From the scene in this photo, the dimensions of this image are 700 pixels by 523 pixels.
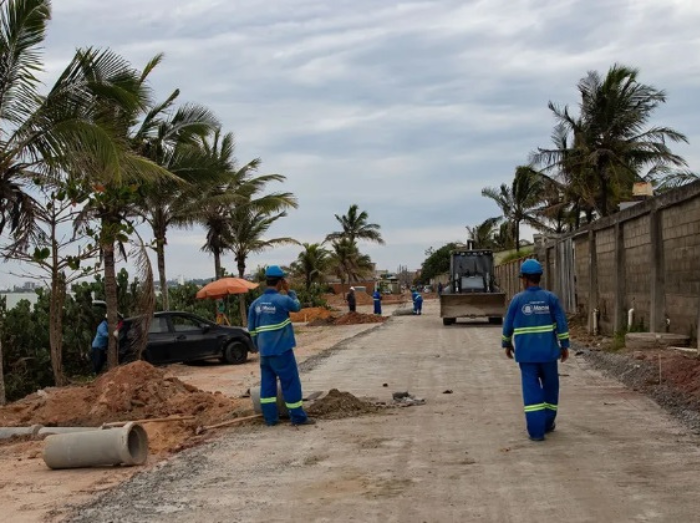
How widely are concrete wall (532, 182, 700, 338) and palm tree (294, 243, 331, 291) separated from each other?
117 feet

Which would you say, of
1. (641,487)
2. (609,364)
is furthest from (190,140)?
(641,487)

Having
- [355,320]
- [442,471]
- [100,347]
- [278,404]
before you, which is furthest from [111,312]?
[355,320]

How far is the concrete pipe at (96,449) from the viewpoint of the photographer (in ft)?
25.1

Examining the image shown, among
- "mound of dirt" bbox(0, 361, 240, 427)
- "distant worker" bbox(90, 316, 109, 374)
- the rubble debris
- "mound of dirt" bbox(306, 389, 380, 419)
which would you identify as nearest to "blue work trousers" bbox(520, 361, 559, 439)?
"mound of dirt" bbox(306, 389, 380, 419)

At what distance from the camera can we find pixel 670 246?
14695mm

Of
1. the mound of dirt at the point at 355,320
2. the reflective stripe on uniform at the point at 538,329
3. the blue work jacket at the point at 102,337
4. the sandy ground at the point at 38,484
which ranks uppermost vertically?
the reflective stripe on uniform at the point at 538,329

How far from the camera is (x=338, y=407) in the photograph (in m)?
10.1

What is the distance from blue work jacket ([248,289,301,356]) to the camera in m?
9.23

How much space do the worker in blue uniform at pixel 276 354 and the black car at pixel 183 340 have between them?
332 inches

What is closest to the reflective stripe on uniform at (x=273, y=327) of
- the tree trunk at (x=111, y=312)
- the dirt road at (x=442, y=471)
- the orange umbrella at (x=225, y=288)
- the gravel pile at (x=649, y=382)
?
the dirt road at (x=442, y=471)

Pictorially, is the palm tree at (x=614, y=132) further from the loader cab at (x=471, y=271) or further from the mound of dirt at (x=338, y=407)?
the mound of dirt at (x=338, y=407)

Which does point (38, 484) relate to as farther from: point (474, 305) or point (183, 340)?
point (474, 305)

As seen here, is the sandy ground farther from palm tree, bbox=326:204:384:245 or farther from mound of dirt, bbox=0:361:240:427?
palm tree, bbox=326:204:384:245

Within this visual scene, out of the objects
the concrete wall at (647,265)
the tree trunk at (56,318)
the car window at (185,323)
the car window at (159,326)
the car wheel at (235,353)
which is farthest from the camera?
the car wheel at (235,353)
